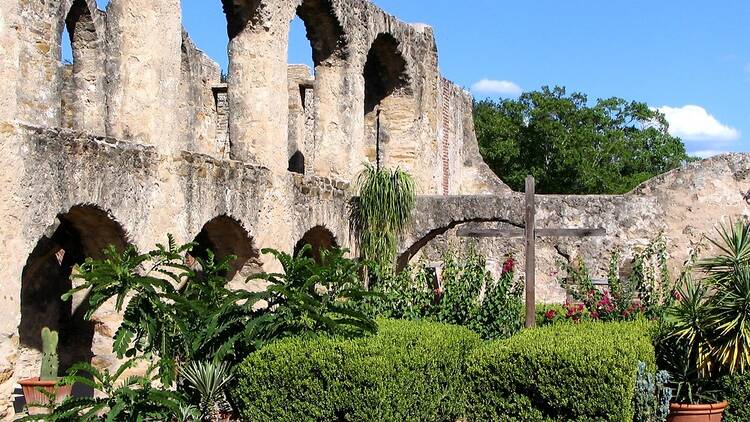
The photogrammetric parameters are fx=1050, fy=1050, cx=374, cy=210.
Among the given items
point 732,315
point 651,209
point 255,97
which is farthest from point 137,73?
point 651,209

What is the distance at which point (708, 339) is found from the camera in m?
8.32

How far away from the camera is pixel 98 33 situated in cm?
1392

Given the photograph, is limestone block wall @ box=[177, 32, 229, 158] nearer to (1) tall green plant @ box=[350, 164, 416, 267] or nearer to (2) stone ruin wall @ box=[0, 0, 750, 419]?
(2) stone ruin wall @ box=[0, 0, 750, 419]

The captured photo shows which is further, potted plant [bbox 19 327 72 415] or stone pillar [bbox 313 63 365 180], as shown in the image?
stone pillar [bbox 313 63 365 180]

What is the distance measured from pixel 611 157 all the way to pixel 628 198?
58.7 ft

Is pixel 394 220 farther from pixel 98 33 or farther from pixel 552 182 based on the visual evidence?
pixel 552 182

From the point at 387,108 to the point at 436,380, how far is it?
8483mm

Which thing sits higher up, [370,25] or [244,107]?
[370,25]

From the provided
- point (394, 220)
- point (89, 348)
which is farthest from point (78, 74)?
point (394, 220)

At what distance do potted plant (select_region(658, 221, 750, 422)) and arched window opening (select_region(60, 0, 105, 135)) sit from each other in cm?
755

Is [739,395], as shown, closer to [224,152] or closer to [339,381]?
[339,381]

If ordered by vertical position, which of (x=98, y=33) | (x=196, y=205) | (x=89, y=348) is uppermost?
(x=98, y=33)

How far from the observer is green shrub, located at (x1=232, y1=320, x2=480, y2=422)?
24.0 ft

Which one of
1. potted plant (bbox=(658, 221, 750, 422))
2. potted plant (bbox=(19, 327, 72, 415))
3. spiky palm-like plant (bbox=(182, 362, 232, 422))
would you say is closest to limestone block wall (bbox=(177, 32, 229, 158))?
potted plant (bbox=(19, 327, 72, 415))
